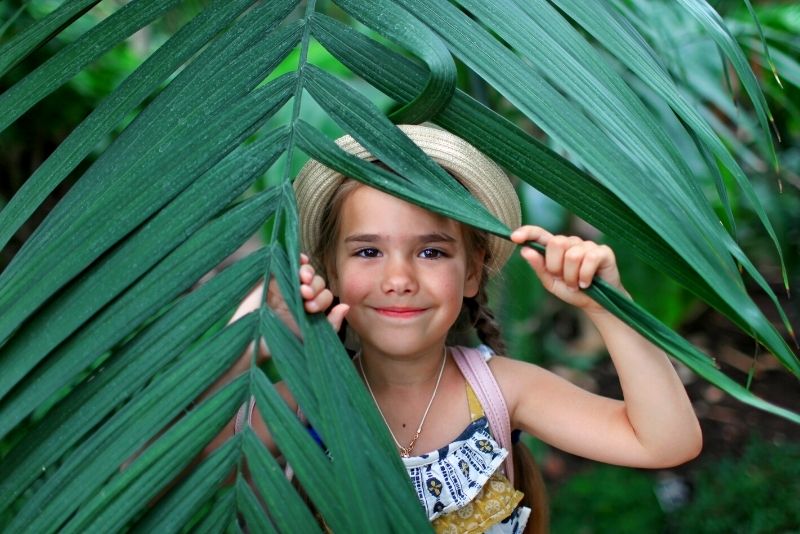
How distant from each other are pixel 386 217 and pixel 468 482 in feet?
0.92

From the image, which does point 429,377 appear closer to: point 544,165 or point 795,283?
point 544,165

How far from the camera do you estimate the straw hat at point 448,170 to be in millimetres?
838


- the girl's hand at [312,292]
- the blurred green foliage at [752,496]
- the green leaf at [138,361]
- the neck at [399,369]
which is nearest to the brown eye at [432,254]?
the neck at [399,369]

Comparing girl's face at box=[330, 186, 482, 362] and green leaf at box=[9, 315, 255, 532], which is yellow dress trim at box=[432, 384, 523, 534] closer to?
girl's face at box=[330, 186, 482, 362]

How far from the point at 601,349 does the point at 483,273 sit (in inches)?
72.4

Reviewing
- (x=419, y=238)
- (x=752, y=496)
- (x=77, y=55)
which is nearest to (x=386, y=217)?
(x=419, y=238)

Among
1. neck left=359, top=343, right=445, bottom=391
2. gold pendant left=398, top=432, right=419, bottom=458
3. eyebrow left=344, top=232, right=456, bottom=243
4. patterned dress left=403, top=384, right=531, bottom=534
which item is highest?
eyebrow left=344, top=232, right=456, bottom=243

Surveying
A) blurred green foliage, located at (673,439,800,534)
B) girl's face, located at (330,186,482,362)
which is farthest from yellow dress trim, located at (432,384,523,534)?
blurred green foliage, located at (673,439,800,534)

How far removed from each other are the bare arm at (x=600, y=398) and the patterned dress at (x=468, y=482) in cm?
5

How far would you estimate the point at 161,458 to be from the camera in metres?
0.50

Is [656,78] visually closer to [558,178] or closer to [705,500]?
[558,178]

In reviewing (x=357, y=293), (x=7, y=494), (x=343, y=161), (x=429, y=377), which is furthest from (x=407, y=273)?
(x=7, y=494)

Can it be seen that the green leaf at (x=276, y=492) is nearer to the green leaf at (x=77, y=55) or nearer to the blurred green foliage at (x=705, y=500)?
the green leaf at (x=77, y=55)

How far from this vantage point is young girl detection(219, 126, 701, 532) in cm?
78
